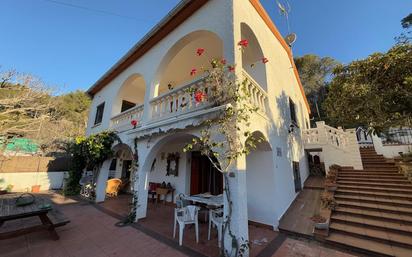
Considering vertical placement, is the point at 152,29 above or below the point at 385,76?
above

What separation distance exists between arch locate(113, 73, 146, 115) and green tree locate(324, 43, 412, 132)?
1213cm

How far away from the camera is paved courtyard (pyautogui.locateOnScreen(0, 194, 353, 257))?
4992mm

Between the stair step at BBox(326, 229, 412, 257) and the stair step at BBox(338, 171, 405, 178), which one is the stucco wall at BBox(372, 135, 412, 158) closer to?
the stair step at BBox(338, 171, 405, 178)

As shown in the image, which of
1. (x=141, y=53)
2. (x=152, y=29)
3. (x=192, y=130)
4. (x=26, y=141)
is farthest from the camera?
(x=26, y=141)

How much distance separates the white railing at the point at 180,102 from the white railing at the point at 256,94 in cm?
168

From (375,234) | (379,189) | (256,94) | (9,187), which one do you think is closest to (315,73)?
(379,189)

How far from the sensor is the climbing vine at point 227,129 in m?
4.58

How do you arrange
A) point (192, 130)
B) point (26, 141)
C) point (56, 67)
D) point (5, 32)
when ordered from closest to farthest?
1. point (192, 130)
2. point (5, 32)
3. point (56, 67)
4. point (26, 141)

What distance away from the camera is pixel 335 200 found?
7789 millimetres

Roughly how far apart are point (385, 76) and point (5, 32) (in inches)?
831

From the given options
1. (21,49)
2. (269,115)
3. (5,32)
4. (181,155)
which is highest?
(5,32)

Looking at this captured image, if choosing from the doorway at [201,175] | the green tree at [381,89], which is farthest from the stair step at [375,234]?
the doorway at [201,175]

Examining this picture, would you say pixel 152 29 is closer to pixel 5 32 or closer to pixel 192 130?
pixel 192 130

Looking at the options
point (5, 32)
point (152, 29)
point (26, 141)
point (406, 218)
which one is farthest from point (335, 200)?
point (26, 141)
